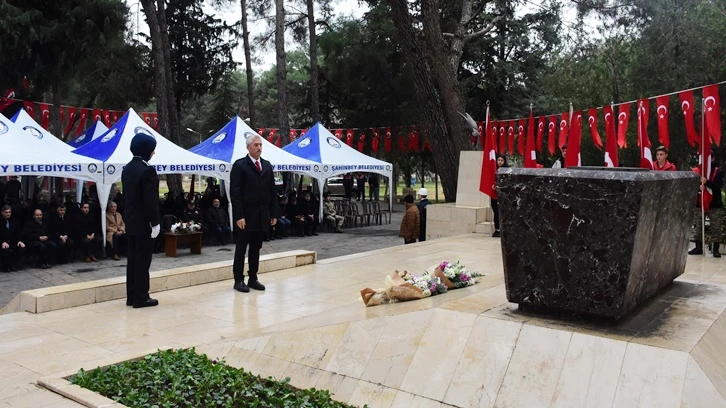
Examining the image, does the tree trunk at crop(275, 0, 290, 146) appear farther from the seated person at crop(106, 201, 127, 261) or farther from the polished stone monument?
the polished stone monument

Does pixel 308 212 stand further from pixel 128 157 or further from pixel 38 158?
pixel 38 158

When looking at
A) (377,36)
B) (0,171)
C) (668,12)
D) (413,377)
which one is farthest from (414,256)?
(377,36)

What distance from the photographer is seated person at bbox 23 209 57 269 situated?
11.3 meters

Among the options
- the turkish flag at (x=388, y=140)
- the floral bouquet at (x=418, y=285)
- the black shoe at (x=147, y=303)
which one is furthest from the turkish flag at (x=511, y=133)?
the black shoe at (x=147, y=303)

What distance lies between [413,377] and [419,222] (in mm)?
8347

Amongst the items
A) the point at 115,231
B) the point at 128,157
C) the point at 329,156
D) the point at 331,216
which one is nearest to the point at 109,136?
the point at 128,157

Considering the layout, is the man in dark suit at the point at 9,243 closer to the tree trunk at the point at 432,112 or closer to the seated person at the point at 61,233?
the seated person at the point at 61,233

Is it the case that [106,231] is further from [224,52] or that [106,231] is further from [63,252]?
[224,52]

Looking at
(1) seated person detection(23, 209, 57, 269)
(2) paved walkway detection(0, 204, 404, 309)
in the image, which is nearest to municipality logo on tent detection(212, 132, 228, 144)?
(2) paved walkway detection(0, 204, 404, 309)

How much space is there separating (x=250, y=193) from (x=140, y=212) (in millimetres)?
1162

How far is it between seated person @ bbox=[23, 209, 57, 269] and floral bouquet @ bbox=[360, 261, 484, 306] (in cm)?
826

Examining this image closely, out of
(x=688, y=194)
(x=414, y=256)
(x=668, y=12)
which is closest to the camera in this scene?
(x=688, y=194)

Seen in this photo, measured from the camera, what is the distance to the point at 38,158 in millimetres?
11875

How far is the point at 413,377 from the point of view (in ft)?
13.1
